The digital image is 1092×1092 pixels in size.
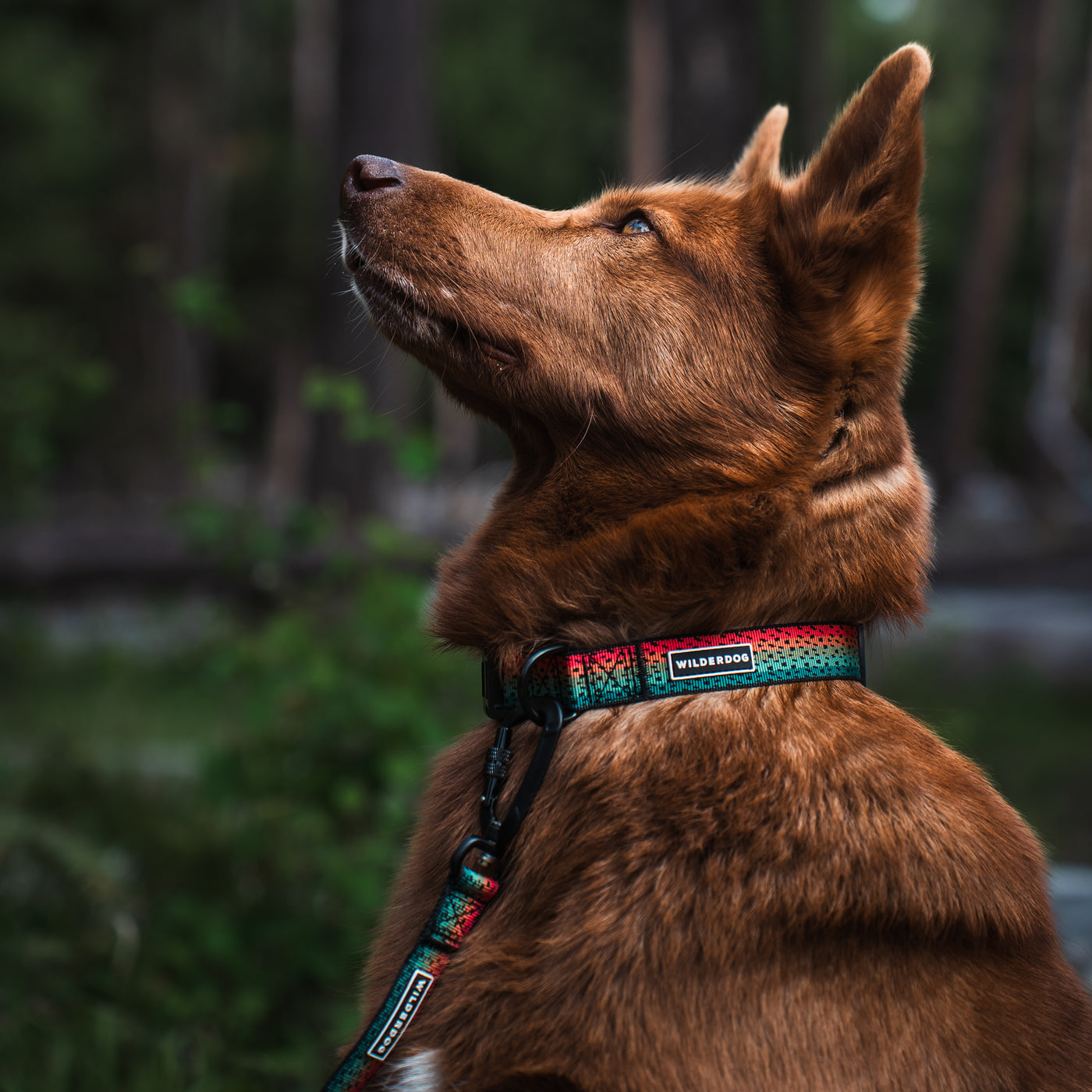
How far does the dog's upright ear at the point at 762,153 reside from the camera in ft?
9.25

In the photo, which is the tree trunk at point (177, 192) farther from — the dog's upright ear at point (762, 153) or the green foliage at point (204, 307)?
the dog's upright ear at point (762, 153)

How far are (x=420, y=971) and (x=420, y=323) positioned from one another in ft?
4.29

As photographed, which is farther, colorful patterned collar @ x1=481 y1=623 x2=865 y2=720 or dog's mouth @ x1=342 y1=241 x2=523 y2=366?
dog's mouth @ x1=342 y1=241 x2=523 y2=366

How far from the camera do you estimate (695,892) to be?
183 centimetres

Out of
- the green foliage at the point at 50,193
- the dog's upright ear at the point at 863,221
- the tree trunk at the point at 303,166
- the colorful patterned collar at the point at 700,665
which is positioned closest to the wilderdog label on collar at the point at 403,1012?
the colorful patterned collar at the point at 700,665

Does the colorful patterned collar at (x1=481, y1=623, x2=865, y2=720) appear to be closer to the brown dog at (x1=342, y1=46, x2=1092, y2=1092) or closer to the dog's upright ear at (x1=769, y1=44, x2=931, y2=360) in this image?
the brown dog at (x1=342, y1=46, x2=1092, y2=1092)

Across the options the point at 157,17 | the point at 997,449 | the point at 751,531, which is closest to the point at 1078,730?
the point at 751,531

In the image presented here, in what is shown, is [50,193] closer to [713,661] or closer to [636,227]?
[636,227]

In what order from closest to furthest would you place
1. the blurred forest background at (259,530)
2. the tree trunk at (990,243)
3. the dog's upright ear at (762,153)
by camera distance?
the dog's upright ear at (762,153), the blurred forest background at (259,530), the tree trunk at (990,243)

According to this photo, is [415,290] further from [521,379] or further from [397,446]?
[397,446]

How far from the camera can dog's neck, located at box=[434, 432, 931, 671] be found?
2.14m

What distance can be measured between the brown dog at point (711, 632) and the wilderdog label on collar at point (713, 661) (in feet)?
0.20

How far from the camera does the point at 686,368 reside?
2.37 metres

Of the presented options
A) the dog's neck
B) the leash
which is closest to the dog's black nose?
the dog's neck
